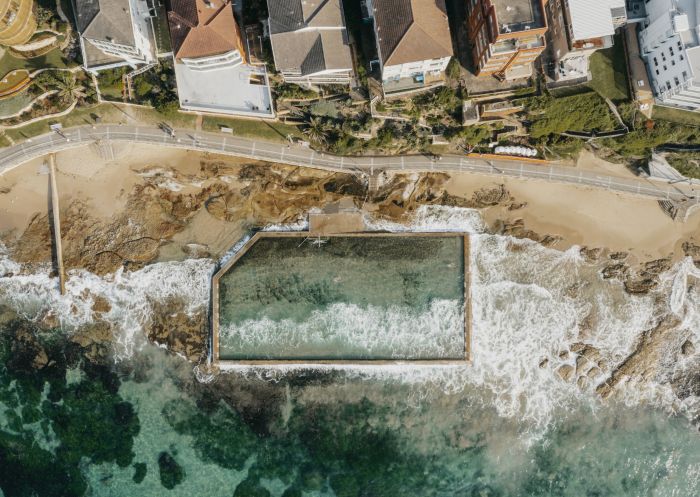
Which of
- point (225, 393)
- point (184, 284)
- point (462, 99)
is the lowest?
point (225, 393)

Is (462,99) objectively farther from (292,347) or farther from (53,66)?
(53,66)

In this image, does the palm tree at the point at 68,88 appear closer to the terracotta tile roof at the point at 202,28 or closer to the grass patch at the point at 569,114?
the terracotta tile roof at the point at 202,28

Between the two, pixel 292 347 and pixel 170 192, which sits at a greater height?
pixel 170 192

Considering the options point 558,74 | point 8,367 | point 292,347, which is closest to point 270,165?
point 292,347

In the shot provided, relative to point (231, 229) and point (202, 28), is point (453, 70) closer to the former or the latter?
point (202, 28)

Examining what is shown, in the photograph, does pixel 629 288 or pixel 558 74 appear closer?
pixel 558 74

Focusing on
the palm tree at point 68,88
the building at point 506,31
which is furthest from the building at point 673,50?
the palm tree at point 68,88
